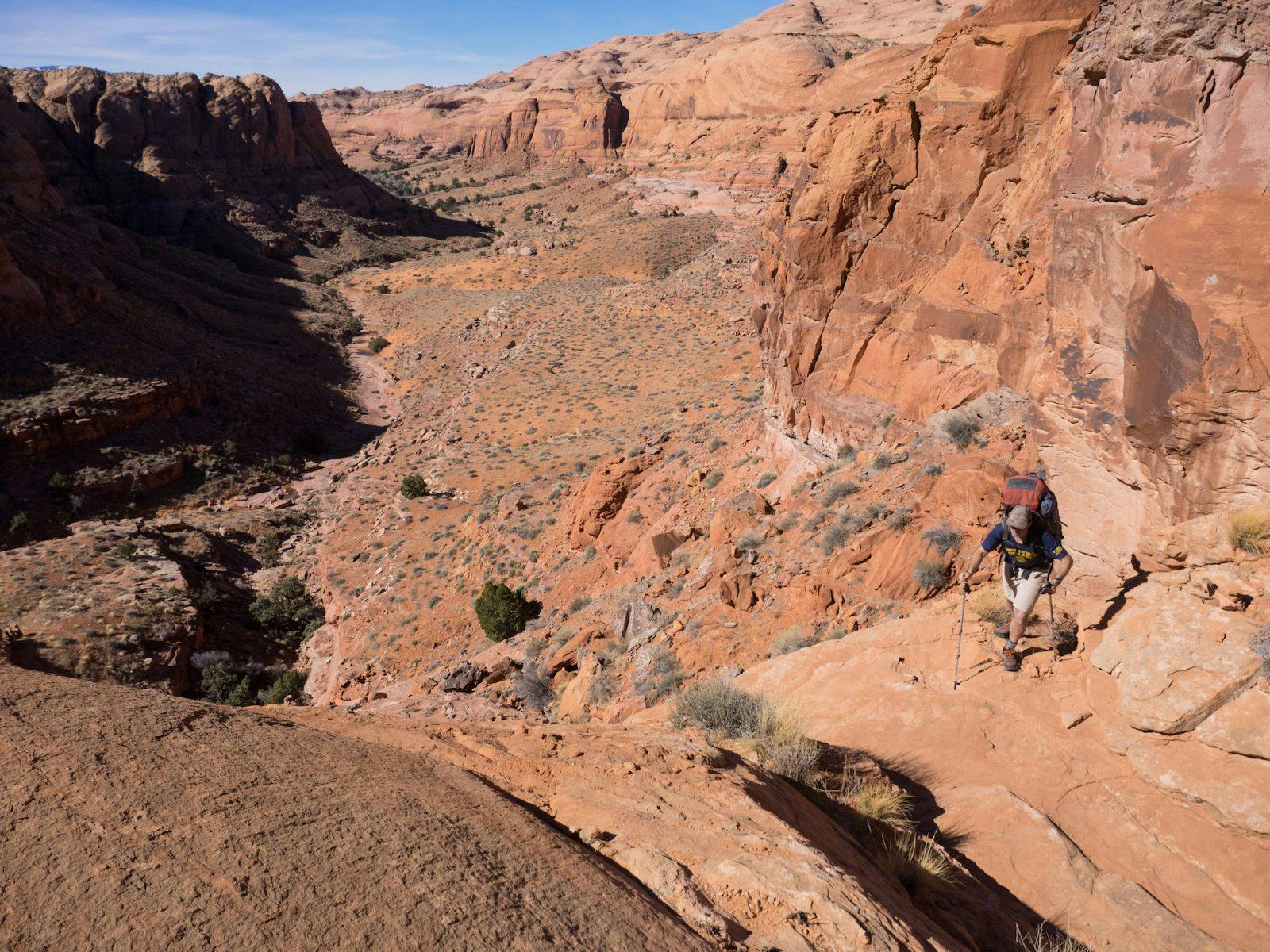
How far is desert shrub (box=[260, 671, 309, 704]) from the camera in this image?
710 inches

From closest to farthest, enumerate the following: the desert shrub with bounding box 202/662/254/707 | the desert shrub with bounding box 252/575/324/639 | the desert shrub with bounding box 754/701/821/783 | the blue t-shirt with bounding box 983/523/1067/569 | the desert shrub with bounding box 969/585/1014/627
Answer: the desert shrub with bounding box 754/701/821/783, the blue t-shirt with bounding box 983/523/1067/569, the desert shrub with bounding box 969/585/1014/627, the desert shrub with bounding box 202/662/254/707, the desert shrub with bounding box 252/575/324/639

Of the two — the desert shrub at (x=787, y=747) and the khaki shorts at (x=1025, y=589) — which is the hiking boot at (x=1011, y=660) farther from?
the desert shrub at (x=787, y=747)

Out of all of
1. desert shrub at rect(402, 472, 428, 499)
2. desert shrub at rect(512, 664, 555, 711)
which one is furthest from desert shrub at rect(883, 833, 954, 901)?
desert shrub at rect(402, 472, 428, 499)

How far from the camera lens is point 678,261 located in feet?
170

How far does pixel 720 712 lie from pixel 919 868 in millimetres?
2442

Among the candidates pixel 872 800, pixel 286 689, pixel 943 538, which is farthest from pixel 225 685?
pixel 872 800

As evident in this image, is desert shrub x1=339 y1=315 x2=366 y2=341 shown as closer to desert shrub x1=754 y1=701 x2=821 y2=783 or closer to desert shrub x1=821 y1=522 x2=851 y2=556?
desert shrub x1=821 y1=522 x2=851 y2=556

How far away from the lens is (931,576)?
993cm

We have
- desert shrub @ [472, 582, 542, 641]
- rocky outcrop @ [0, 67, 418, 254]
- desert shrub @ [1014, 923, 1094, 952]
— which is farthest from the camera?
rocky outcrop @ [0, 67, 418, 254]

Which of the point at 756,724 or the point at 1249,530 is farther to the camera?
the point at 756,724

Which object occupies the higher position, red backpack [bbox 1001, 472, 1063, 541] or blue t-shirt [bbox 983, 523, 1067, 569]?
red backpack [bbox 1001, 472, 1063, 541]

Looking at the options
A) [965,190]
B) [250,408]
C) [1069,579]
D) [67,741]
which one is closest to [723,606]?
[1069,579]

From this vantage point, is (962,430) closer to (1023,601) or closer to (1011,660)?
(1023,601)

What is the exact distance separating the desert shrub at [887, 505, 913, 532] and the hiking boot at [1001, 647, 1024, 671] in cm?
367
